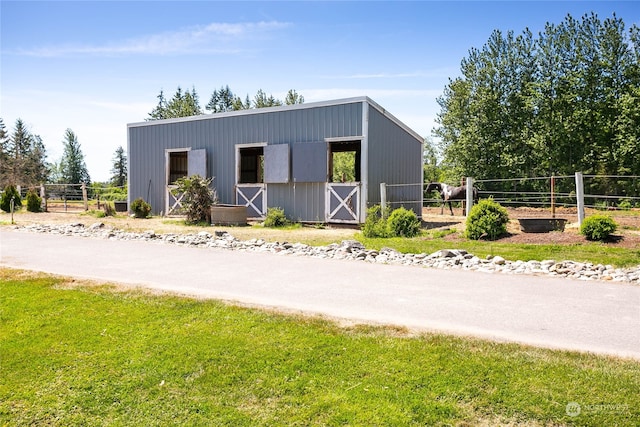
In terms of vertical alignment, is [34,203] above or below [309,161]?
below

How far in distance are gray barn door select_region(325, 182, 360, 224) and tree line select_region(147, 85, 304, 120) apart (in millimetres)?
22029

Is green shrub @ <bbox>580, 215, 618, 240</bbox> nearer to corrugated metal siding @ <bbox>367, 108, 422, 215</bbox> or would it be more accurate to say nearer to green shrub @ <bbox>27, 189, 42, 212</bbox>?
corrugated metal siding @ <bbox>367, 108, 422, 215</bbox>

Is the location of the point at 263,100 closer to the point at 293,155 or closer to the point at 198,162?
the point at 198,162

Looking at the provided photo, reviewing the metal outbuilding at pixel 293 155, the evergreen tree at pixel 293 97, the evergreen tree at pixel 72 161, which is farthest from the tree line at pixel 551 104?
the evergreen tree at pixel 72 161

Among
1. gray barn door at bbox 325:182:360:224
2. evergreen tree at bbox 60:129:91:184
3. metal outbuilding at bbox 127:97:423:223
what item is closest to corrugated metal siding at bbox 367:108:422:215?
metal outbuilding at bbox 127:97:423:223

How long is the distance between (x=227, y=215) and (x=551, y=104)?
20.7 meters

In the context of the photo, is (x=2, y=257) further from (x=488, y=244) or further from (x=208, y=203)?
(x=488, y=244)

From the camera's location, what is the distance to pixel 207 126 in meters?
15.6

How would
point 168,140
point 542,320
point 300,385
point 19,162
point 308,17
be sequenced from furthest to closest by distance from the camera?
point 19,162 → point 168,140 → point 308,17 → point 542,320 → point 300,385

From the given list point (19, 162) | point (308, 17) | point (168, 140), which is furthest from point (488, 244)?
point (19, 162)

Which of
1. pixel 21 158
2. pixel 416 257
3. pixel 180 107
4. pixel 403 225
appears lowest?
pixel 416 257

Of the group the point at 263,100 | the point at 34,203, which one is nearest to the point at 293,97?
the point at 263,100

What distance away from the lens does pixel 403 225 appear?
9938mm

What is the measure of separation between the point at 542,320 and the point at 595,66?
85.1 feet
